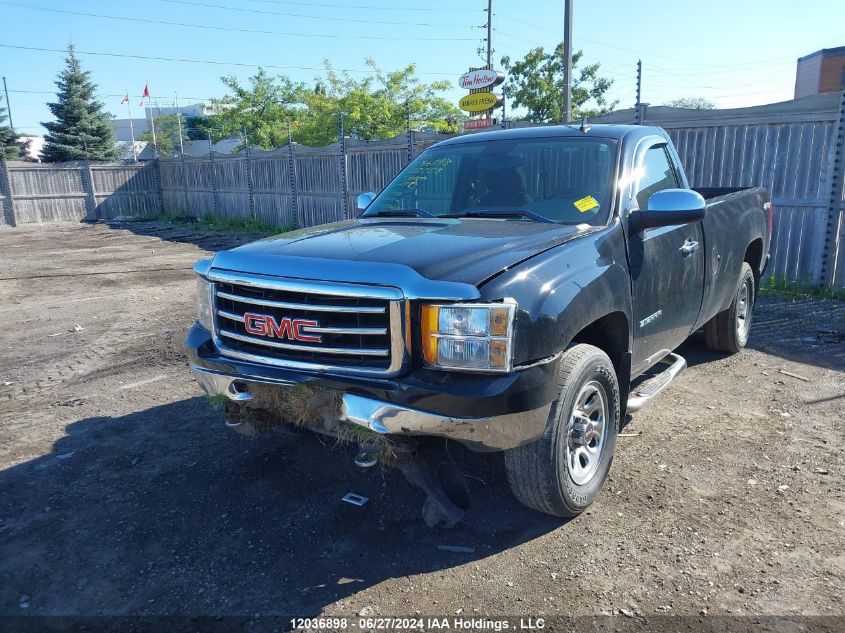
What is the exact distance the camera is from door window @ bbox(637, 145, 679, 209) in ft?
13.2

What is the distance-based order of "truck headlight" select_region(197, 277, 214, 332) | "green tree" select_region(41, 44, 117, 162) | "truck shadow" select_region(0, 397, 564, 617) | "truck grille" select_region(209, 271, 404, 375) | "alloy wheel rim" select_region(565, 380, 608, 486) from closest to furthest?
"truck grille" select_region(209, 271, 404, 375) < "truck shadow" select_region(0, 397, 564, 617) < "alloy wheel rim" select_region(565, 380, 608, 486) < "truck headlight" select_region(197, 277, 214, 332) < "green tree" select_region(41, 44, 117, 162)

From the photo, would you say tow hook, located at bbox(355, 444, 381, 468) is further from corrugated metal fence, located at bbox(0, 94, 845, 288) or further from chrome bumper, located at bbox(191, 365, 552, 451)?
corrugated metal fence, located at bbox(0, 94, 845, 288)

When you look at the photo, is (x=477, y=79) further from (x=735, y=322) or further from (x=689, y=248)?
(x=689, y=248)

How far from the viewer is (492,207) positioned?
3.98 metres

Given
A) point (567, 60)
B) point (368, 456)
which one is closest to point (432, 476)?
point (368, 456)

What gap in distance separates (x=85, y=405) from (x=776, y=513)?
5031mm

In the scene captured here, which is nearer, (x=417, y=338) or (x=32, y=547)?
(x=417, y=338)

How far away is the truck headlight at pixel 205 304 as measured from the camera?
344cm

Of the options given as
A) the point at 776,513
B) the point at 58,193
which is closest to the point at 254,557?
the point at 776,513

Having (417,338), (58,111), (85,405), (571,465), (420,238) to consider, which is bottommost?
(85,405)

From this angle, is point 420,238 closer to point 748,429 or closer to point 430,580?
point 430,580

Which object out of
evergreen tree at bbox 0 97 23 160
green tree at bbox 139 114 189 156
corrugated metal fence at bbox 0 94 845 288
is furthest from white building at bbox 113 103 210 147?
corrugated metal fence at bbox 0 94 845 288

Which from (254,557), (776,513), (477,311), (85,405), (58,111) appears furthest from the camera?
(58,111)

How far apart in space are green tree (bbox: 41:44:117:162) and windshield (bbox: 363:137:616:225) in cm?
3893
